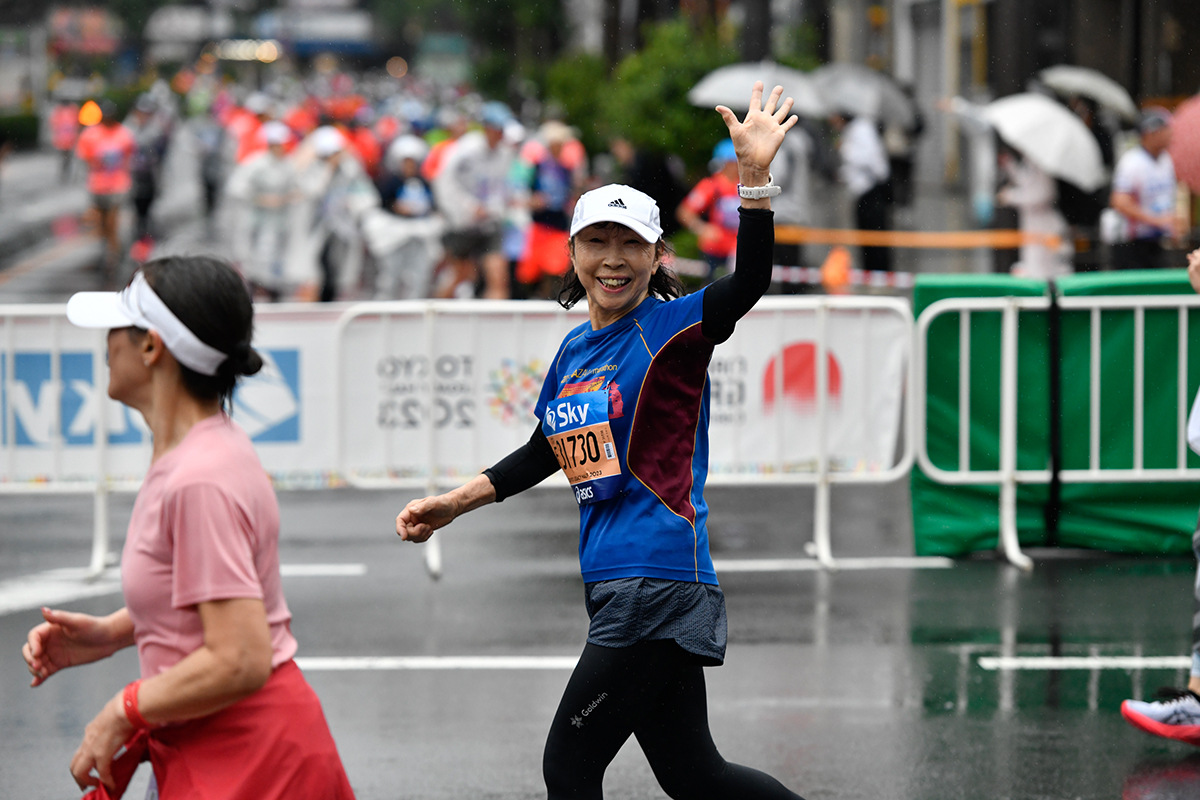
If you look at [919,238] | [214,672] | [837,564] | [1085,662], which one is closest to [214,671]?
[214,672]

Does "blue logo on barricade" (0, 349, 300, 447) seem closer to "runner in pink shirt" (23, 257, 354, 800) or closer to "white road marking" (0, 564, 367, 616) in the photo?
"white road marking" (0, 564, 367, 616)

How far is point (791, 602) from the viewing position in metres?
7.34

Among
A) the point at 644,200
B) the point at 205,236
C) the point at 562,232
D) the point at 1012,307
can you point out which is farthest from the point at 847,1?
the point at 644,200

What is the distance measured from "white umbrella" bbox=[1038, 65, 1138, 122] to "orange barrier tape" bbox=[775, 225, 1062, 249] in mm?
1690

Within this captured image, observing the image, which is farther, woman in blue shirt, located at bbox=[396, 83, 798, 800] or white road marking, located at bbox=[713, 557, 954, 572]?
white road marking, located at bbox=[713, 557, 954, 572]

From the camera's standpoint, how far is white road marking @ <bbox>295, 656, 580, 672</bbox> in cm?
632

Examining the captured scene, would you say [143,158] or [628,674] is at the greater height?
[143,158]

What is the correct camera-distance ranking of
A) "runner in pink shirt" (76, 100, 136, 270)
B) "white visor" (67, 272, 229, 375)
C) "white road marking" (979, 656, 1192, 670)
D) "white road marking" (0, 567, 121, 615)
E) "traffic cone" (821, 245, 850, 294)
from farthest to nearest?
"runner in pink shirt" (76, 100, 136, 270) < "traffic cone" (821, 245, 850, 294) < "white road marking" (0, 567, 121, 615) < "white road marking" (979, 656, 1192, 670) < "white visor" (67, 272, 229, 375)

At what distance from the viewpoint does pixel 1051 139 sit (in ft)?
50.5

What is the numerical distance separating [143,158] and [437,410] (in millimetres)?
17449

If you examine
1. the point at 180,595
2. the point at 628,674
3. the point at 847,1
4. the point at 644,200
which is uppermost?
the point at 847,1

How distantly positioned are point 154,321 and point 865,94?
18977 mm

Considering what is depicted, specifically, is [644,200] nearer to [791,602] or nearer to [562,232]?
[791,602]

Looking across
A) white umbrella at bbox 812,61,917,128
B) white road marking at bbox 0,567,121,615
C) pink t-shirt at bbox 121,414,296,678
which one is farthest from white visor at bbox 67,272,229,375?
white umbrella at bbox 812,61,917,128
